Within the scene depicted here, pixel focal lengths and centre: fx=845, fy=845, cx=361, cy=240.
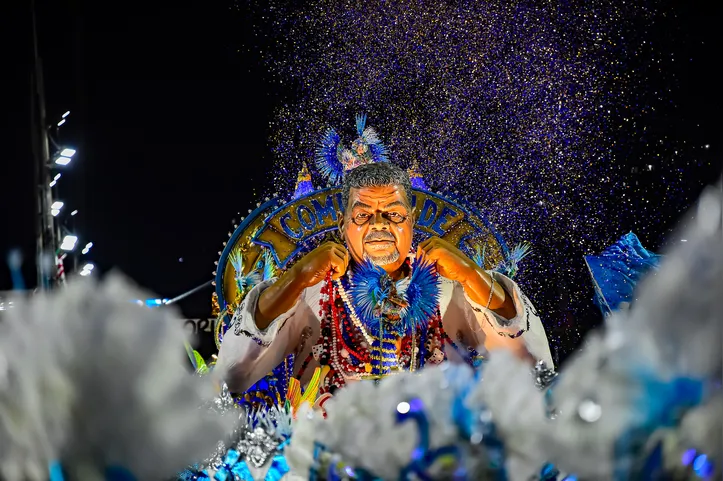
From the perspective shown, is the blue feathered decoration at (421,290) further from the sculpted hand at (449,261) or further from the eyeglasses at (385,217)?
the eyeglasses at (385,217)

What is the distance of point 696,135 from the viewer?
5406mm

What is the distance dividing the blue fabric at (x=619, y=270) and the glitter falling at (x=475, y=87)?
28.5 inches

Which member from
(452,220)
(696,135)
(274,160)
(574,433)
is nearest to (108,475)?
(574,433)

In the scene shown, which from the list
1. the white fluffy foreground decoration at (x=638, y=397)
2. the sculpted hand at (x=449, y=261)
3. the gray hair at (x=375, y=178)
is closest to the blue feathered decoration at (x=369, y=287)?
the sculpted hand at (x=449, y=261)

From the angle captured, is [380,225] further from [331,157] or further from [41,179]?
[41,179]

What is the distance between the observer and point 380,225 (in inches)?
148

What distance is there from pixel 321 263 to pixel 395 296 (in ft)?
1.17

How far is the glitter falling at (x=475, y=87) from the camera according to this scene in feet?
15.9

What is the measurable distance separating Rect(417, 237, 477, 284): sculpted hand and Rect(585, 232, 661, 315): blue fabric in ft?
3.19

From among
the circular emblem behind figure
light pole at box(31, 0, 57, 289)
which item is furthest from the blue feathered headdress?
light pole at box(31, 0, 57, 289)

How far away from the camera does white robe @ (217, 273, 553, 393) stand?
369cm

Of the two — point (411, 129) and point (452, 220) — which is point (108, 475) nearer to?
point (452, 220)

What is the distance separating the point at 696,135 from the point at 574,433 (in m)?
4.49

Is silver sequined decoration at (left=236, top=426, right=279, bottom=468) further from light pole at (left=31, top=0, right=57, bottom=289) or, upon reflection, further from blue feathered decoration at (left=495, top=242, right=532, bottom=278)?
light pole at (left=31, top=0, right=57, bottom=289)
